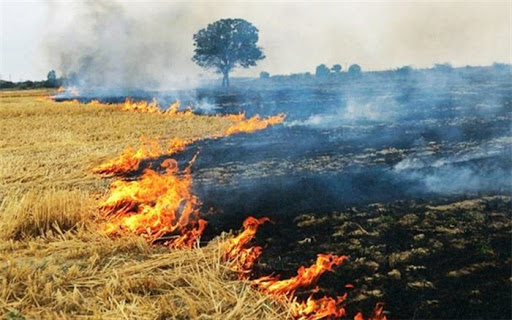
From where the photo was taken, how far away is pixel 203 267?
5.72 m

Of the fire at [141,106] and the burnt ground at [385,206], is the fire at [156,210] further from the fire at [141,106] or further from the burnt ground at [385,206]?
the fire at [141,106]

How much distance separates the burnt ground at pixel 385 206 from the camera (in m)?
4.82

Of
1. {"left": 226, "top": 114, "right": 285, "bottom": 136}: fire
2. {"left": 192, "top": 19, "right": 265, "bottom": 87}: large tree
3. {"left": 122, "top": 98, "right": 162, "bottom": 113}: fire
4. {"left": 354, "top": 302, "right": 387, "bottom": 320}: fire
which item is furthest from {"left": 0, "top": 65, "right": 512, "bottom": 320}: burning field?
{"left": 192, "top": 19, "right": 265, "bottom": 87}: large tree

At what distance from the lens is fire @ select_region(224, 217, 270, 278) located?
5734 mm

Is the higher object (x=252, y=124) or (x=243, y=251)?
(x=252, y=124)

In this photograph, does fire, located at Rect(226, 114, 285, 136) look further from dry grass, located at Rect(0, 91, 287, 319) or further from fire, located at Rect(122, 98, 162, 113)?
dry grass, located at Rect(0, 91, 287, 319)

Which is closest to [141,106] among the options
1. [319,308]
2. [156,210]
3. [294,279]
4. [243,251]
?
[156,210]

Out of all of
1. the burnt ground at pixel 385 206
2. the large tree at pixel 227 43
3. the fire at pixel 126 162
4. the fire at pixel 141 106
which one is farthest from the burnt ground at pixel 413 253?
the large tree at pixel 227 43

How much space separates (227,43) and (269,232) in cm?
4273

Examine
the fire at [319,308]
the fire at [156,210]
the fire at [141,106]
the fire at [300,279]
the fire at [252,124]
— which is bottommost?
the fire at [319,308]

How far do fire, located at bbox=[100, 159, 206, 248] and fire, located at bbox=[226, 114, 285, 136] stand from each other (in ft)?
29.4

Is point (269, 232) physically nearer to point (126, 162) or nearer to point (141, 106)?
point (126, 162)

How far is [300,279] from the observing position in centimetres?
514

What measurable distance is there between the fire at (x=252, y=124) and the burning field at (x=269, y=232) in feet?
18.5
